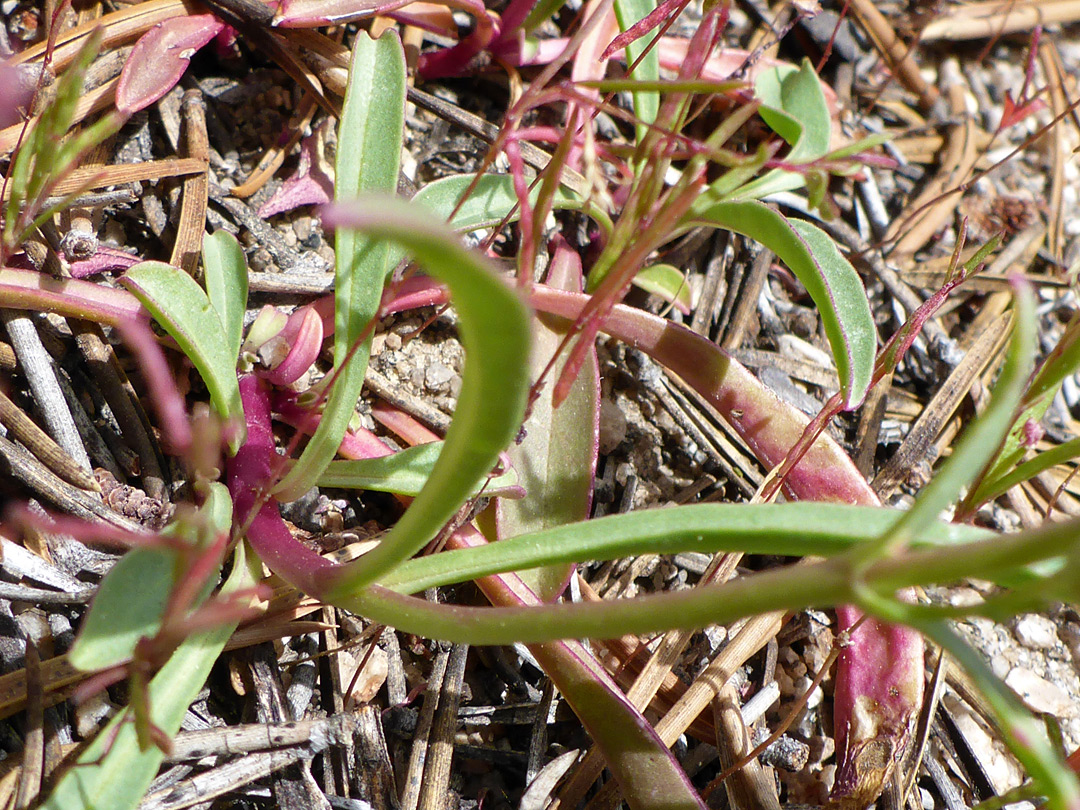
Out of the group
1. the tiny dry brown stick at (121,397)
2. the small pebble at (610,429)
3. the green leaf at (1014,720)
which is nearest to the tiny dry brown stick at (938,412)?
the small pebble at (610,429)

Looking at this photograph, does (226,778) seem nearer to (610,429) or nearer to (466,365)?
(466,365)

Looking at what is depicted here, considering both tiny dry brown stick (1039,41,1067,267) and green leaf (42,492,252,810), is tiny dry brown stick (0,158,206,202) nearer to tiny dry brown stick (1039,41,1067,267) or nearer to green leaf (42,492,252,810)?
green leaf (42,492,252,810)

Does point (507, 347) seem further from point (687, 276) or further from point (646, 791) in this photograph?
point (687, 276)

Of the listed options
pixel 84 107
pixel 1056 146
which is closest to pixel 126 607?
pixel 84 107

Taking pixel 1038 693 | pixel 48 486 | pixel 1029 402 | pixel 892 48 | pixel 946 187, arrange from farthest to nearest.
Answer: pixel 892 48 → pixel 946 187 → pixel 1038 693 → pixel 1029 402 → pixel 48 486

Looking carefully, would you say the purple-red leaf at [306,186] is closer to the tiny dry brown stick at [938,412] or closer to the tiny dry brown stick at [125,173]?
the tiny dry brown stick at [125,173]

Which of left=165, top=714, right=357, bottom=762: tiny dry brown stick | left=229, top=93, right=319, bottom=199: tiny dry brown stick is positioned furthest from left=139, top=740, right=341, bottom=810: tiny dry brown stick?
left=229, top=93, right=319, bottom=199: tiny dry brown stick
